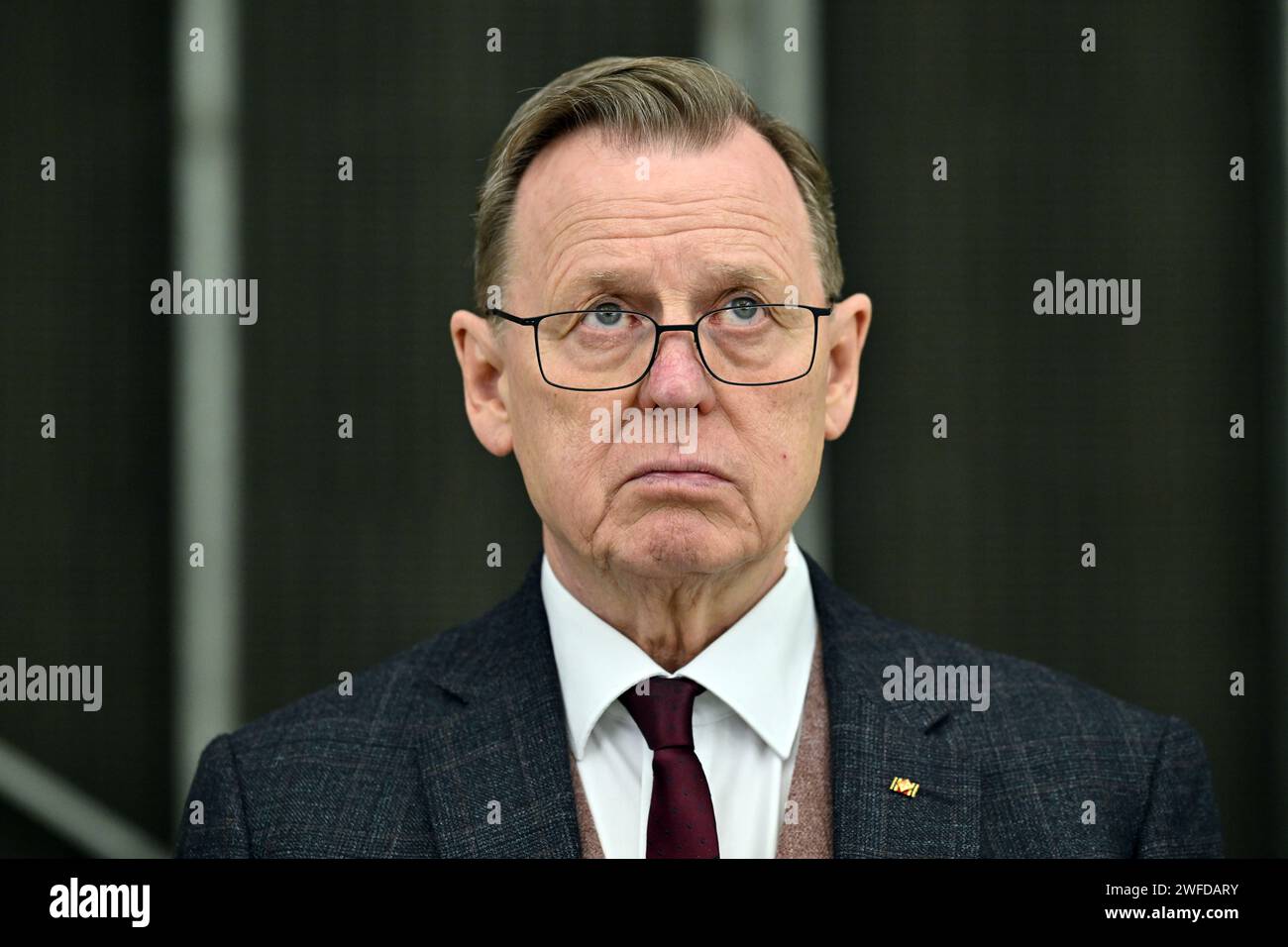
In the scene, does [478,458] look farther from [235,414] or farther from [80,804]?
[80,804]

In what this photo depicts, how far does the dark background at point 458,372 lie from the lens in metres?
2.56

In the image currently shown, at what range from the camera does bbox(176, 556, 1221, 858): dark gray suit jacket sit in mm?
1805

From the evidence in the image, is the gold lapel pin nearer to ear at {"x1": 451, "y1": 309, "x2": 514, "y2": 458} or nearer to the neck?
the neck

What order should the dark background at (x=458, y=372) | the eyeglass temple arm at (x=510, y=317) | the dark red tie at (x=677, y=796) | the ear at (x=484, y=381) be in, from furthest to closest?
1. the dark background at (x=458, y=372)
2. the ear at (x=484, y=381)
3. the eyeglass temple arm at (x=510, y=317)
4. the dark red tie at (x=677, y=796)

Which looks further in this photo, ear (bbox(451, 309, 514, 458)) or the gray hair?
ear (bbox(451, 309, 514, 458))

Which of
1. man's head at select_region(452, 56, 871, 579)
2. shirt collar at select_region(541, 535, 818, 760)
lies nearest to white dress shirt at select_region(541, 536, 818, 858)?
shirt collar at select_region(541, 535, 818, 760)

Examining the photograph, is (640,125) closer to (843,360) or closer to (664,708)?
(843,360)

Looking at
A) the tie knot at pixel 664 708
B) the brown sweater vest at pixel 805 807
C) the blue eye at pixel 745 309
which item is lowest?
the brown sweater vest at pixel 805 807

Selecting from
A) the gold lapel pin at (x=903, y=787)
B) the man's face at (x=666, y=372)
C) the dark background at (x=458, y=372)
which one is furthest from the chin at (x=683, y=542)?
the dark background at (x=458, y=372)

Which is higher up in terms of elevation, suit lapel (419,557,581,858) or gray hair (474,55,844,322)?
gray hair (474,55,844,322)

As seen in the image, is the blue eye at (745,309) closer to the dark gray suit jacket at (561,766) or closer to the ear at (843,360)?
the ear at (843,360)

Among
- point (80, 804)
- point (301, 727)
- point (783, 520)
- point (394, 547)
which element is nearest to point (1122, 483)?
point (783, 520)

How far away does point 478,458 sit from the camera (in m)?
2.70

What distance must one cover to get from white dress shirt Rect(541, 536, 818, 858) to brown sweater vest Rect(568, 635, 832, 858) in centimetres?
1
